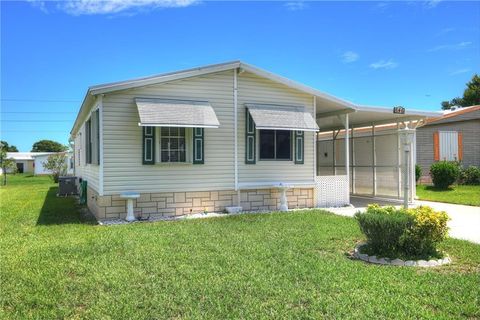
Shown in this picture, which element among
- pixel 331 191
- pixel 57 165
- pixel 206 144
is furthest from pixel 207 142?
pixel 57 165

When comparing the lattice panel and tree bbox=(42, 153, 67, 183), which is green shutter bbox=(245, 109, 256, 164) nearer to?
the lattice panel

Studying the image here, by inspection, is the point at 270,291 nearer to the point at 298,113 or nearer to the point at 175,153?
the point at 175,153

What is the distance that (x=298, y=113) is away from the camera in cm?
1145

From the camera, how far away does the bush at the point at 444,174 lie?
53.9ft

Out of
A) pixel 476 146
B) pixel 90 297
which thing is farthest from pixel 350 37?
pixel 90 297

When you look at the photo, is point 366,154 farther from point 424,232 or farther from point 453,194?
point 424,232

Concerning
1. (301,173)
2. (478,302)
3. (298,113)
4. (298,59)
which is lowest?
(478,302)

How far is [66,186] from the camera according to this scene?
56.9 feet

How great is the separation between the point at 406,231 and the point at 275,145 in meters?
6.09

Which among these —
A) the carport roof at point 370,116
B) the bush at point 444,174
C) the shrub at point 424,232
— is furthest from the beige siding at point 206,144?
the bush at point 444,174

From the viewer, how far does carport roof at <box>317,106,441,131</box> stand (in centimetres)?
1255

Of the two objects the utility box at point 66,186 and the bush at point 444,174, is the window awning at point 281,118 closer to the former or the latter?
the bush at point 444,174

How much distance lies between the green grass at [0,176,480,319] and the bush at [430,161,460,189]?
410 inches

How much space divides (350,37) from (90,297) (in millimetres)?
12599
